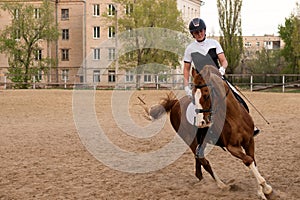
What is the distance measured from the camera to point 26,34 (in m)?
60.3

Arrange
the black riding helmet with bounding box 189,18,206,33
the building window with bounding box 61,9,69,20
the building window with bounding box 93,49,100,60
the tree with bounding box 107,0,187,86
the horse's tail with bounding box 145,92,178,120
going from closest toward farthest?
1. the black riding helmet with bounding box 189,18,206,33
2. the horse's tail with bounding box 145,92,178,120
3. the tree with bounding box 107,0,187,86
4. the building window with bounding box 93,49,100,60
5. the building window with bounding box 61,9,69,20

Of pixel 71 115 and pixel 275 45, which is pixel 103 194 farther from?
pixel 275 45

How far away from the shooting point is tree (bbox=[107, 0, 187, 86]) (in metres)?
46.4

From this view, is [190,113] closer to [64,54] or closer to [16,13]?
[16,13]

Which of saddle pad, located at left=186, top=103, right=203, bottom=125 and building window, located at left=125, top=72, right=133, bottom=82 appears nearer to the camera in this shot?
saddle pad, located at left=186, top=103, right=203, bottom=125

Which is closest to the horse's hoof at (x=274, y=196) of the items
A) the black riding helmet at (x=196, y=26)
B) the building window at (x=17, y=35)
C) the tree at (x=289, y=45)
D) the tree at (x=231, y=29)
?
the black riding helmet at (x=196, y=26)

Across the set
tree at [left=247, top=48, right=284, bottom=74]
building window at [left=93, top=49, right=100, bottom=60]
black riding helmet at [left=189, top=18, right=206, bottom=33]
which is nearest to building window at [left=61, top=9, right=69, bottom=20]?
building window at [left=93, top=49, right=100, bottom=60]

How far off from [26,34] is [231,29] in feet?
72.8

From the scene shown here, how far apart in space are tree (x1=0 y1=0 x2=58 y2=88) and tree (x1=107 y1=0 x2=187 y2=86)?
26.1 feet

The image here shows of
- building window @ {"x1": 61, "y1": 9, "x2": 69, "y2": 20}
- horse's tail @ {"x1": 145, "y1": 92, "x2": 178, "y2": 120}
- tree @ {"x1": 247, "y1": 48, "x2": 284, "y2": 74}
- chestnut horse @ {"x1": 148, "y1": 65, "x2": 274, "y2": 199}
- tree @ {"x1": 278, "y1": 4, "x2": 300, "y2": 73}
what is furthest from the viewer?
building window @ {"x1": 61, "y1": 9, "x2": 69, "y2": 20}

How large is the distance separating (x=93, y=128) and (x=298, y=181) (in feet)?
29.5

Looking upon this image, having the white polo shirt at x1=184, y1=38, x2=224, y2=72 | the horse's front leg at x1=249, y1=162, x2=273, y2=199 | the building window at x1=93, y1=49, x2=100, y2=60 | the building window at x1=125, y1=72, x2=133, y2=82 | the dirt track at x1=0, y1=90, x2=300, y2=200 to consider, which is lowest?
the dirt track at x1=0, y1=90, x2=300, y2=200

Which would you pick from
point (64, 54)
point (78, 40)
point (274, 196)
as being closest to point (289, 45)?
point (78, 40)

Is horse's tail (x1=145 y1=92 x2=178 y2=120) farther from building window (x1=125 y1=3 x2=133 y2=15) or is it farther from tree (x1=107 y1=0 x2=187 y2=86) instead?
building window (x1=125 y1=3 x2=133 y2=15)
